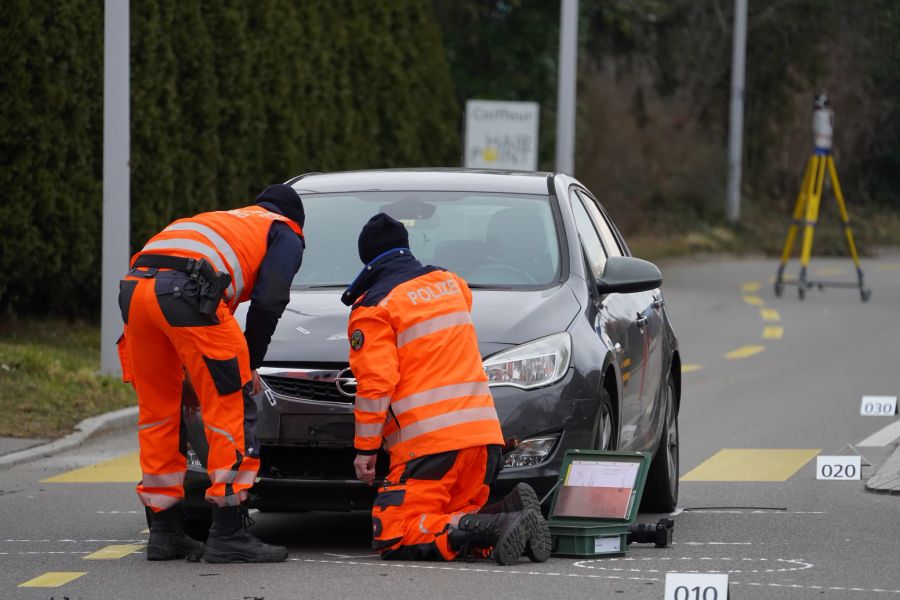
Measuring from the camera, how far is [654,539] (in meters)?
7.41

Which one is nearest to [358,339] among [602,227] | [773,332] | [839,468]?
[602,227]

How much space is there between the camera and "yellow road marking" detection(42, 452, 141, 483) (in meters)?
10.2

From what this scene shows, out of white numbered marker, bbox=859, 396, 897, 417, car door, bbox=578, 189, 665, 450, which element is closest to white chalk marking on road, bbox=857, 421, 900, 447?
white numbered marker, bbox=859, 396, 897, 417

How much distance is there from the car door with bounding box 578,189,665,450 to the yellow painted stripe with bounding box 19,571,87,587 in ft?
8.74

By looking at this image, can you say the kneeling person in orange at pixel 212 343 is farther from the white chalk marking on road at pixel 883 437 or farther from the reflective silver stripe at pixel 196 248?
the white chalk marking on road at pixel 883 437

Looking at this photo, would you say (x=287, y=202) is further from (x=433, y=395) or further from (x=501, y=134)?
(x=501, y=134)

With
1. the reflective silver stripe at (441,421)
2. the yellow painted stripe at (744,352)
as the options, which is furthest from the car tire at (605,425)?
the yellow painted stripe at (744,352)

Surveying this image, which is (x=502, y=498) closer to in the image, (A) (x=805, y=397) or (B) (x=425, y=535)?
(B) (x=425, y=535)

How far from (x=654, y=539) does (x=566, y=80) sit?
16.5 metres

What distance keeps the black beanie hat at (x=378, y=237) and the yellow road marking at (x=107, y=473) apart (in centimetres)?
345

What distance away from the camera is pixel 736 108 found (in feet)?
127

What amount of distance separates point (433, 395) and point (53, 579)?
1.55m

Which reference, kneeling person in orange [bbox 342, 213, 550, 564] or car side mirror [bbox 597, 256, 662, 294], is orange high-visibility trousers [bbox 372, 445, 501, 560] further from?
car side mirror [bbox 597, 256, 662, 294]

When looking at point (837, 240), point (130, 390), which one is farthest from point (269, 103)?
point (837, 240)
